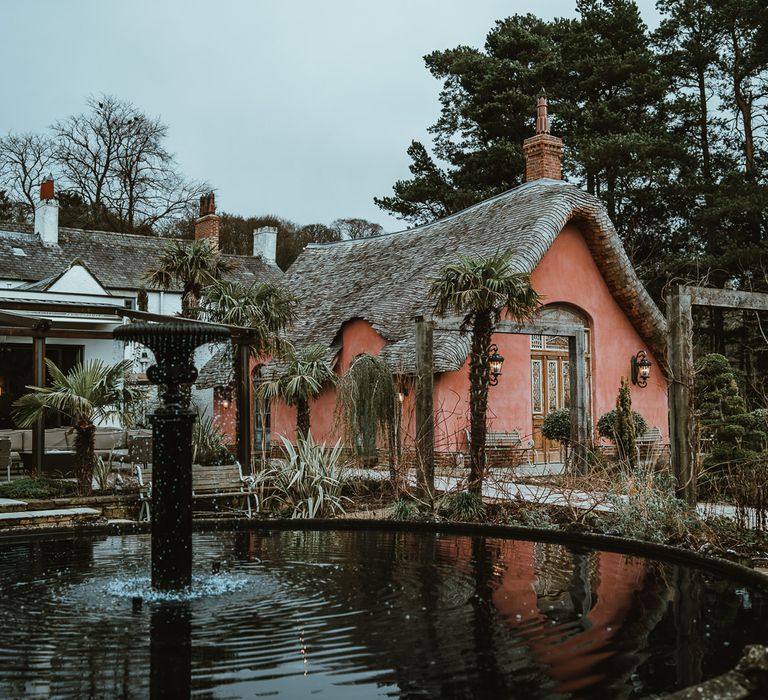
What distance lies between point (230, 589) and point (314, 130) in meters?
32.9

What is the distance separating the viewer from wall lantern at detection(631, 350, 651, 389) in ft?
58.2

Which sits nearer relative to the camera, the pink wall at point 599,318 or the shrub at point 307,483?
the shrub at point 307,483

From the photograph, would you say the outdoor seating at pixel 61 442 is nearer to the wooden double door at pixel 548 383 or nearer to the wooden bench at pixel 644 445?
the wooden double door at pixel 548 383

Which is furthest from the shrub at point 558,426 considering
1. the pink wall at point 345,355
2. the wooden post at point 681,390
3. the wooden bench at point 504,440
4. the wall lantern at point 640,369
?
the wooden post at point 681,390

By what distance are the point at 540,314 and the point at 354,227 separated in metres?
24.5

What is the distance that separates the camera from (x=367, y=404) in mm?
11938

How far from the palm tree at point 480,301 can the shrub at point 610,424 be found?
5.90m

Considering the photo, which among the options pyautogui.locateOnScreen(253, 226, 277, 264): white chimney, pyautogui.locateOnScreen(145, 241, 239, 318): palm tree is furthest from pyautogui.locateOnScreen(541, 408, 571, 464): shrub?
pyautogui.locateOnScreen(253, 226, 277, 264): white chimney

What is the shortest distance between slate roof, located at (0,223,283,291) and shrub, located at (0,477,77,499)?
46.4ft

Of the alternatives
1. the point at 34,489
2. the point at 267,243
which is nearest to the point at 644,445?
the point at 34,489

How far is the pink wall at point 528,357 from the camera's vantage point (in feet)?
52.1

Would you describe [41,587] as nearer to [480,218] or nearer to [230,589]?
[230,589]

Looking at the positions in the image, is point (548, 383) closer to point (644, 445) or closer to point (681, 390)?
point (644, 445)

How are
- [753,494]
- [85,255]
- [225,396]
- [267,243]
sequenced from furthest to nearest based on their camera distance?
[267,243] < [85,255] < [225,396] < [753,494]
